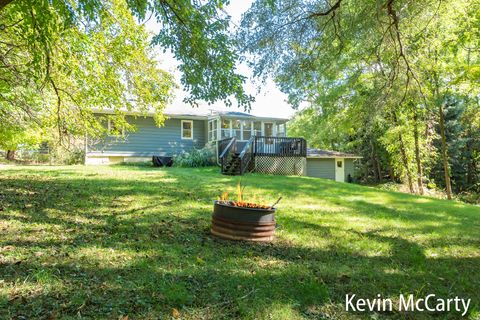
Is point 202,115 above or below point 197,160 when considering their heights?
above

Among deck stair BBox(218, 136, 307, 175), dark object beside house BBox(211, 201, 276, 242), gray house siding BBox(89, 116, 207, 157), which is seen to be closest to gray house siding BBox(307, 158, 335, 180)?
deck stair BBox(218, 136, 307, 175)

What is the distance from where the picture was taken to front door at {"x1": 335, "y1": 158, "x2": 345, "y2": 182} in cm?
2453

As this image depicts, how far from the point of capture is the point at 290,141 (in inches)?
651

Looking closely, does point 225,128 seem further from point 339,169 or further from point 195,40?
point 195,40

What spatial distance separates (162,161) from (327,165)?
12.3 metres

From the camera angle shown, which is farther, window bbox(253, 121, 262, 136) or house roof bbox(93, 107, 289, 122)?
window bbox(253, 121, 262, 136)

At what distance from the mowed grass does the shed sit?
1675 cm

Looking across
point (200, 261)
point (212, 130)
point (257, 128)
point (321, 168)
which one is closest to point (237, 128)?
point (257, 128)

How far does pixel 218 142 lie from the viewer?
1780 centimetres

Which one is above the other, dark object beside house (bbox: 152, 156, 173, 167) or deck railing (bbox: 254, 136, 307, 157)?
deck railing (bbox: 254, 136, 307, 157)

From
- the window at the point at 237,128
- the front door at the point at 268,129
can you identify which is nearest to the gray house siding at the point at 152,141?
the window at the point at 237,128

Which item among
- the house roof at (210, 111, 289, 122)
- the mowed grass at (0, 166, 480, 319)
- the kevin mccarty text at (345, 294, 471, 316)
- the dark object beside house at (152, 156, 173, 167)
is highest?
the house roof at (210, 111, 289, 122)

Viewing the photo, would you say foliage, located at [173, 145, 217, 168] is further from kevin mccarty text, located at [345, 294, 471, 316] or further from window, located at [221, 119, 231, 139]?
kevin mccarty text, located at [345, 294, 471, 316]

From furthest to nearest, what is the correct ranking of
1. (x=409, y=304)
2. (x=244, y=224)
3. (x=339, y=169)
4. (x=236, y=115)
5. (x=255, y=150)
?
(x=339, y=169)
(x=236, y=115)
(x=255, y=150)
(x=244, y=224)
(x=409, y=304)
